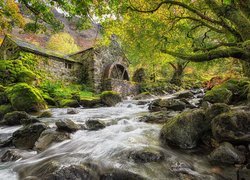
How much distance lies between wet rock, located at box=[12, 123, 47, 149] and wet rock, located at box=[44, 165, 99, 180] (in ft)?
7.66

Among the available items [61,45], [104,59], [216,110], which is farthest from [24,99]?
[61,45]

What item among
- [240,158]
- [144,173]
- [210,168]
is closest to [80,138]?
[144,173]

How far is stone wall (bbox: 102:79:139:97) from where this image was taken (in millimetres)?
19344

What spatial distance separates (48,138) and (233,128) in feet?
13.8

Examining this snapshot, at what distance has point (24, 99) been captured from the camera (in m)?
9.88

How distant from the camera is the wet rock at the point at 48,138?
4.75 m

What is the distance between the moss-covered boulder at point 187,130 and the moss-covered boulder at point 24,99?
7.87 metres

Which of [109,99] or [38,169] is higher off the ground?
[109,99]

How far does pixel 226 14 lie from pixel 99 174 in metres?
6.73

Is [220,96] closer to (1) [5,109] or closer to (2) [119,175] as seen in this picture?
(2) [119,175]

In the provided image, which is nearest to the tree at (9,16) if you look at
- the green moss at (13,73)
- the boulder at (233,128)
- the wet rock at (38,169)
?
the green moss at (13,73)

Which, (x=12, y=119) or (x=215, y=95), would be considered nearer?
(x=12, y=119)

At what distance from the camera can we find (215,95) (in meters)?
8.93

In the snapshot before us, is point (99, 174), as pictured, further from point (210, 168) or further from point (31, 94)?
point (31, 94)
